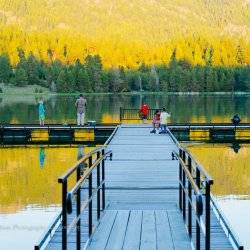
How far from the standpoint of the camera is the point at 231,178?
27.7 metres

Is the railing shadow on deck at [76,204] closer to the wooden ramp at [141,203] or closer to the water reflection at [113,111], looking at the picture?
the wooden ramp at [141,203]

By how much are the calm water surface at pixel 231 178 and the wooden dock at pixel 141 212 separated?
2.31 metres

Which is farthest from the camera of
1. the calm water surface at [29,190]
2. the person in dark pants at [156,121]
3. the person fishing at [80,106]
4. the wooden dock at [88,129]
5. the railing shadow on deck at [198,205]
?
the wooden dock at [88,129]

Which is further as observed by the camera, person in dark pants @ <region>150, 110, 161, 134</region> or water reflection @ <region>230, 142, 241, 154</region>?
water reflection @ <region>230, 142, 241, 154</region>

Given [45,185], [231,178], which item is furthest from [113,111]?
[45,185]

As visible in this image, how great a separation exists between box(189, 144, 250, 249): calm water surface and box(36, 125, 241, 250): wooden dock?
231 cm

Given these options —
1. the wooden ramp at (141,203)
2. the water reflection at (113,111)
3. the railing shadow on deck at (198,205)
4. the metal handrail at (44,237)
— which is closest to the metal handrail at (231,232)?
the railing shadow on deck at (198,205)

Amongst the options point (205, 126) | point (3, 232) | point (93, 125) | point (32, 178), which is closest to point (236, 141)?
point (205, 126)

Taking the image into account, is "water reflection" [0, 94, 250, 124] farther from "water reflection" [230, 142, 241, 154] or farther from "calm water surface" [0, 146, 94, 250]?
"calm water surface" [0, 146, 94, 250]

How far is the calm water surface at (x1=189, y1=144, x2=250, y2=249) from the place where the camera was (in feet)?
64.7

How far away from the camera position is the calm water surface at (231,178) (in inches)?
776

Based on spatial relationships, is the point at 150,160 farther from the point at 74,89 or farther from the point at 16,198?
the point at 74,89

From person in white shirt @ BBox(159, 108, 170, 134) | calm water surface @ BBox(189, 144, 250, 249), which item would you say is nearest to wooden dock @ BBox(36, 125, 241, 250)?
calm water surface @ BBox(189, 144, 250, 249)

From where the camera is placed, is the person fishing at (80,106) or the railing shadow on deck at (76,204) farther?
the person fishing at (80,106)
